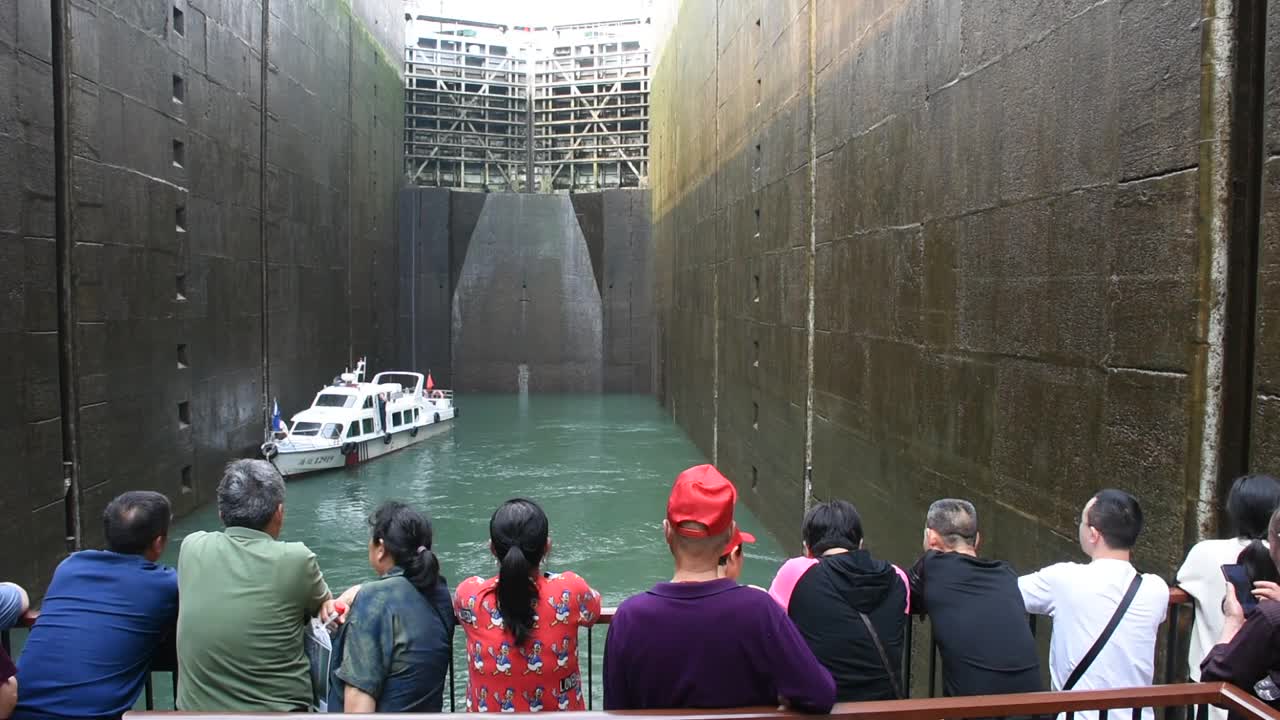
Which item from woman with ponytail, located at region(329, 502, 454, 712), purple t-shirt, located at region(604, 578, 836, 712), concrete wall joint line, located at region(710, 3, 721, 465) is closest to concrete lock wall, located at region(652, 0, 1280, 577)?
purple t-shirt, located at region(604, 578, 836, 712)

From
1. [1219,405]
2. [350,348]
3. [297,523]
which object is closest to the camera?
[1219,405]

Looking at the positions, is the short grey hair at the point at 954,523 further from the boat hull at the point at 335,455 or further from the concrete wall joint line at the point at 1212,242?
the boat hull at the point at 335,455

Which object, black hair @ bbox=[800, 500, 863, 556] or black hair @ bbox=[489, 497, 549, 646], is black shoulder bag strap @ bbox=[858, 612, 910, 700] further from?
black hair @ bbox=[489, 497, 549, 646]

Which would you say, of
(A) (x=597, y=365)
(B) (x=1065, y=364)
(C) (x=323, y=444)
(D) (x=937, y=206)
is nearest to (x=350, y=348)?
(C) (x=323, y=444)

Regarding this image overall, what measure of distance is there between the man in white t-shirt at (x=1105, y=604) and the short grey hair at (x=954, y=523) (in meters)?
0.27

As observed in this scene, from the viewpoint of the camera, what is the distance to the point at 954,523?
319 centimetres

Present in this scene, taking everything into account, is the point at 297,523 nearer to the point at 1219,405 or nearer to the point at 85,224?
the point at 85,224

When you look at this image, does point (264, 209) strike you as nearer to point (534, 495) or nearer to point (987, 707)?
point (534, 495)

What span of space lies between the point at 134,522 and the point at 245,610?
44 centimetres

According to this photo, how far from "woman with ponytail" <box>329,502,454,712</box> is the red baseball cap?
89cm

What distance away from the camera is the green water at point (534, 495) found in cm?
1179

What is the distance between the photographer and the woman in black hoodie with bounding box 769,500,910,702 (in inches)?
115

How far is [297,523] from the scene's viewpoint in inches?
562

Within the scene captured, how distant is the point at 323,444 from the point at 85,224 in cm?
723
